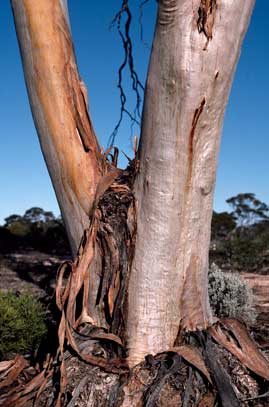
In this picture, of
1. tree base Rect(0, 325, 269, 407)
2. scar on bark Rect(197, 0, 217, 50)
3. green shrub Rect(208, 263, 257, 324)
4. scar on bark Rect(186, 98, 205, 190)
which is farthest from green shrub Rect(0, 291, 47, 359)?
scar on bark Rect(197, 0, 217, 50)

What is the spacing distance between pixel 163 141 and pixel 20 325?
167cm

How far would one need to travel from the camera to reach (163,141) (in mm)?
2891

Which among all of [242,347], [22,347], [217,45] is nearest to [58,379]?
[22,347]

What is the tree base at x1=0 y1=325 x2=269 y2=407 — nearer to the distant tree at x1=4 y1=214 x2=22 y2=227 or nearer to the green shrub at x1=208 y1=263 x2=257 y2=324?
the green shrub at x1=208 y1=263 x2=257 y2=324

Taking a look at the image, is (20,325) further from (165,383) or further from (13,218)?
(13,218)

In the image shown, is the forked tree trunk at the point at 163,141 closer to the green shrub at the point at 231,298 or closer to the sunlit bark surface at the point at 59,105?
the sunlit bark surface at the point at 59,105

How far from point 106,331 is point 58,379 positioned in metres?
0.37

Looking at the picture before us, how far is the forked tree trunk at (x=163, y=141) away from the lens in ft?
9.07

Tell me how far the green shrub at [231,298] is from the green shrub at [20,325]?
1.80m

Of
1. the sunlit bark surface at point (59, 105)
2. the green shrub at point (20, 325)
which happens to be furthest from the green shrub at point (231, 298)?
A: the sunlit bark surface at point (59, 105)

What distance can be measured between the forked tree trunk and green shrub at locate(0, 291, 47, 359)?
74 centimetres

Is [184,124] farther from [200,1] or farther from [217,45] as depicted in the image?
[200,1]

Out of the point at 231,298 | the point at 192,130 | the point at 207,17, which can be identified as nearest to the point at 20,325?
the point at 192,130

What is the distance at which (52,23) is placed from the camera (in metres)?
3.25
